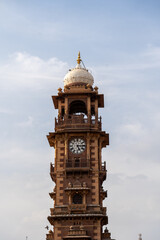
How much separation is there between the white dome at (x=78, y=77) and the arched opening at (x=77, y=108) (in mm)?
2486

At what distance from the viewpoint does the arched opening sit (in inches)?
2704

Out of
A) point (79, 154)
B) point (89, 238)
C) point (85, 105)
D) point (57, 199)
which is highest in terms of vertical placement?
point (85, 105)

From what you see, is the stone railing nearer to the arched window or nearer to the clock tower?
the clock tower

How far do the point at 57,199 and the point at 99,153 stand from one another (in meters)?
7.05

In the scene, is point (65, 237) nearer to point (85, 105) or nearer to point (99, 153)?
point (99, 153)

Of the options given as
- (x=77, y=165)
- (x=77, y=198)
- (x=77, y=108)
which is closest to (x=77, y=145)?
(x=77, y=165)

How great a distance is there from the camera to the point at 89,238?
5803 centimetres

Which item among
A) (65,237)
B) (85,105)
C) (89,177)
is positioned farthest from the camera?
(85,105)

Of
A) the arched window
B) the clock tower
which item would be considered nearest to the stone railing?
the clock tower

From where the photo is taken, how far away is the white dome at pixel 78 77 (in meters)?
68.5

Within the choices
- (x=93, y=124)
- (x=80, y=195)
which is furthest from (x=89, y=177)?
(x=93, y=124)

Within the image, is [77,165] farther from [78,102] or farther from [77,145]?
[78,102]

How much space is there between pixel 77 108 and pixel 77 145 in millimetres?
7946

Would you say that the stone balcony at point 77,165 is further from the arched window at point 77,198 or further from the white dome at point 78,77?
the white dome at point 78,77
